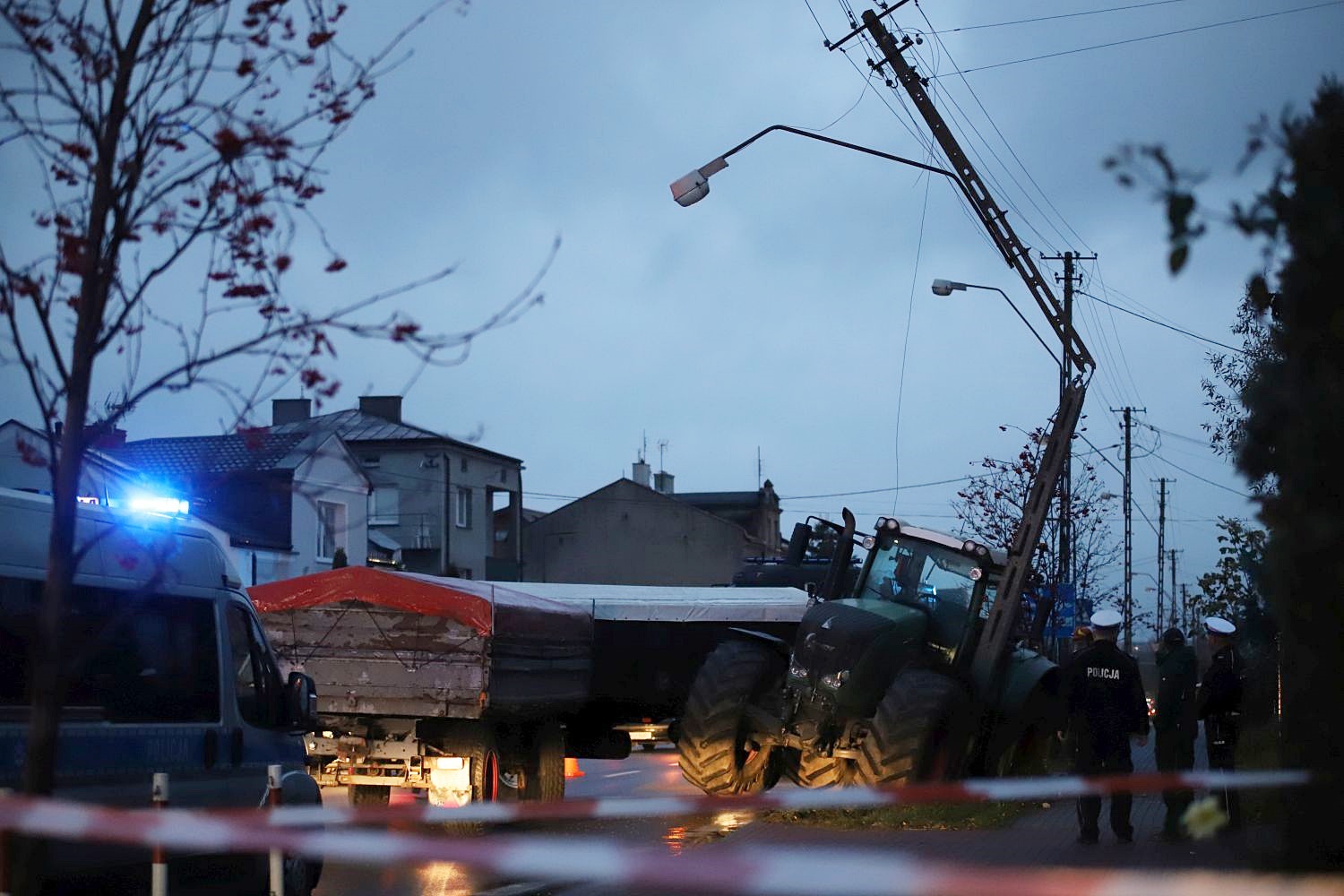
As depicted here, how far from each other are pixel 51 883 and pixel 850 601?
30.5ft

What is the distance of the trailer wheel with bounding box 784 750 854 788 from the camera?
583 inches

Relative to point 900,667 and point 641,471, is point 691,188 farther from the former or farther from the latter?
point 641,471

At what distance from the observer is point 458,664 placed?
1464 cm

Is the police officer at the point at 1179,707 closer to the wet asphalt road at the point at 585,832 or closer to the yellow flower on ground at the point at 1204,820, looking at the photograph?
the wet asphalt road at the point at 585,832

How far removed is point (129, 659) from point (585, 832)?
8124 millimetres

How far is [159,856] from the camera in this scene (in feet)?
24.5

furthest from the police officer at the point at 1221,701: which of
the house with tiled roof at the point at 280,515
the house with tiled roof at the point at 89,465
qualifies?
the house with tiled roof at the point at 280,515

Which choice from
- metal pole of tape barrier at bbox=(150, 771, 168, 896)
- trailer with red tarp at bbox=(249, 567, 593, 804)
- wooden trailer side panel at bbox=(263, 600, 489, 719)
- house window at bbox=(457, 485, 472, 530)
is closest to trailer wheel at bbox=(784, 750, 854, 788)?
trailer with red tarp at bbox=(249, 567, 593, 804)

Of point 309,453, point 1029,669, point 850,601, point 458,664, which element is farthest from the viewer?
point 1029,669

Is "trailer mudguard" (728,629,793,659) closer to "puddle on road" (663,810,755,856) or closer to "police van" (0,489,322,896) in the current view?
"puddle on road" (663,810,755,856)

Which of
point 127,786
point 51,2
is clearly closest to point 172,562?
point 127,786

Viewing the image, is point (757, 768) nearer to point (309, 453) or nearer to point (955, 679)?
point (955, 679)

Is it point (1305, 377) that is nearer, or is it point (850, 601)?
point (1305, 377)

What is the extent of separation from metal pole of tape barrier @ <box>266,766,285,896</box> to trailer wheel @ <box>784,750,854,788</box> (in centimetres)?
679
